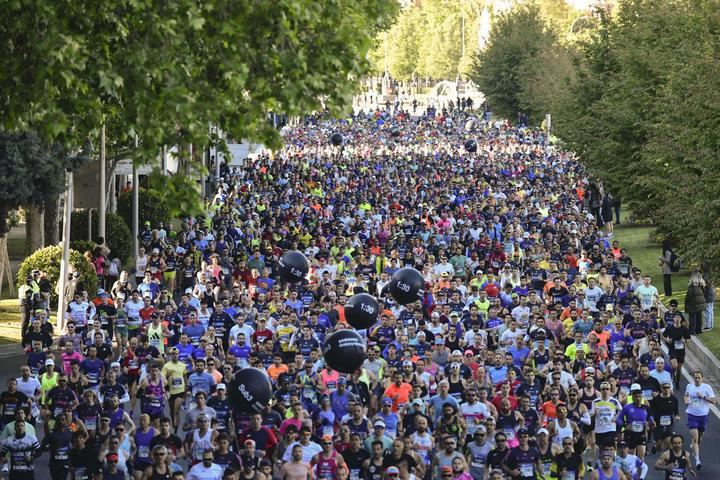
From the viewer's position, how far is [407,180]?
52188 mm

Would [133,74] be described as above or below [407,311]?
above

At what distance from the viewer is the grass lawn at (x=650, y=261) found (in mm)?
29094

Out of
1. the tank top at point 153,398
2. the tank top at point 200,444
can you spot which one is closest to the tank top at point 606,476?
the tank top at point 200,444

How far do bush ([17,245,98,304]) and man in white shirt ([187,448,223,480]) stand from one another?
56.2 feet

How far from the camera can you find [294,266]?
27.2m

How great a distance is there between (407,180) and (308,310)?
28.0 meters

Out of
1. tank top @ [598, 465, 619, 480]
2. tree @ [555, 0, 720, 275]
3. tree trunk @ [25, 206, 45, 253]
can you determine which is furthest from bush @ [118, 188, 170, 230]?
tank top @ [598, 465, 619, 480]

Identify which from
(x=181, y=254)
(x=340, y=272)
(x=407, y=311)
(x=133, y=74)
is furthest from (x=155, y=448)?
(x=181, y=254)

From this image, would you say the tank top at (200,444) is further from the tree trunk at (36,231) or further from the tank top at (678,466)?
the tree trunk at (36,231)

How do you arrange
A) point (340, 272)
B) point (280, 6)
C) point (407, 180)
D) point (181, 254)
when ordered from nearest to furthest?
point (280, 6) → point (340, 272) → point (181, 254) → point (407, 180)

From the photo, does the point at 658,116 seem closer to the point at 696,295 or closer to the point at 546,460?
the point at 696,295

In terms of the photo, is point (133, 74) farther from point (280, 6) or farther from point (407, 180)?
point (407, 180)

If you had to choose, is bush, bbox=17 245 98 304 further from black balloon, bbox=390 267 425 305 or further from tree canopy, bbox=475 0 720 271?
tree canopy, bbox=475 0 720 271

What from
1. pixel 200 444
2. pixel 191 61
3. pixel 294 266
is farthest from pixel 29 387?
pixel 294 266
